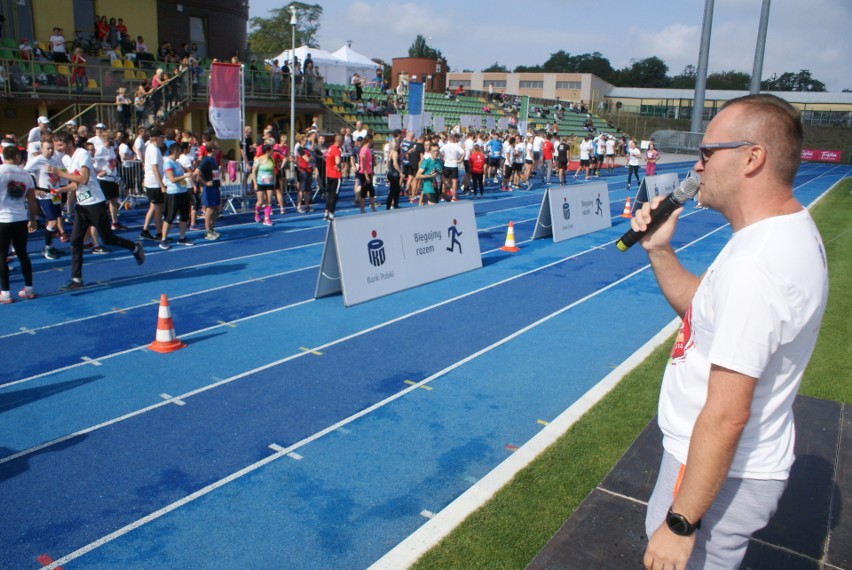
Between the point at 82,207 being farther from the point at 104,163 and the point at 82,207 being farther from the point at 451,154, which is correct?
the point at 451,154

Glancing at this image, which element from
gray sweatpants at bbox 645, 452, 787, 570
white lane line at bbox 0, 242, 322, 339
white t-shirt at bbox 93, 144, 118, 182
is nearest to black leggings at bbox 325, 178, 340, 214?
white lane line at bbox 0, 242, 322, 339

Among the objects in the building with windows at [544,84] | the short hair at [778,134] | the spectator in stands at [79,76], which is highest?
the building with windows at [544,84]

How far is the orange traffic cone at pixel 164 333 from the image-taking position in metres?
7.25

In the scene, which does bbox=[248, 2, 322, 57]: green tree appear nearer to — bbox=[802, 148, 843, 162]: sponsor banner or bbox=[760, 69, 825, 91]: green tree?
bbox=[802, 148, 843, 162]: sponsor banner

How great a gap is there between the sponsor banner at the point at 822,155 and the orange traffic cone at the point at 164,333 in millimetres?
66844

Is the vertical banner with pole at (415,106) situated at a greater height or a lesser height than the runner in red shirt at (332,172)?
greater

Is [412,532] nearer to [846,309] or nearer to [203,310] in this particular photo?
[203,310]

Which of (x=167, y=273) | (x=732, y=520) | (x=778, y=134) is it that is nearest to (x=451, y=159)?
(x=167, y=273)

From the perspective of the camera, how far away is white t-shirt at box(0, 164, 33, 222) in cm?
830

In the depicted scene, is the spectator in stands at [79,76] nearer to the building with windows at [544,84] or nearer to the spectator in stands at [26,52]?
the spectator in stands at [26,52]

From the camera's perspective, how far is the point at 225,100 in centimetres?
1513

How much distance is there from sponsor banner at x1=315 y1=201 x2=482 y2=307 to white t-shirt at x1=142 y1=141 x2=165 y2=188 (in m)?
4.50

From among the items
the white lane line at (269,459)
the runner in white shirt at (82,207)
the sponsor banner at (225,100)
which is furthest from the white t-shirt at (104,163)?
the white lane line at (269,459)

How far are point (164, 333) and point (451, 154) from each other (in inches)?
519
